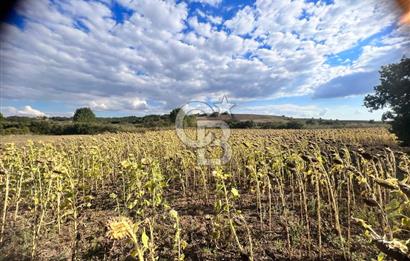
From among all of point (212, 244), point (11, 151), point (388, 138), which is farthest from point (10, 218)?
point (388, 138)

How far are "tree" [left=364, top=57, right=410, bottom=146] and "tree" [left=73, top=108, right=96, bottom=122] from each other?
170ft

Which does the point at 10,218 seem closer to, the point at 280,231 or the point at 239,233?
the point at 239,233

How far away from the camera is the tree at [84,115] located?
188 feet

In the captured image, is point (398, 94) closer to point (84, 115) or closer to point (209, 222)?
point (209, 222)

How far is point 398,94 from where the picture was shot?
12672 millimetres

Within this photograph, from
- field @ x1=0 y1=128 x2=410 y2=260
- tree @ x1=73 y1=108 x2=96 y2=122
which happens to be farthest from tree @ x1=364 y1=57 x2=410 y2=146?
tree @ x1=73 y1=108 x2=96 y2=122

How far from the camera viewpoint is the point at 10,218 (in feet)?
17.7

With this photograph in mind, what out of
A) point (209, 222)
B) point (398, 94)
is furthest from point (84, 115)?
point (209, 222)

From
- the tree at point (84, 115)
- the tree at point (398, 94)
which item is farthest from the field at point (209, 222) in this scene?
the tree at point (84, 115)

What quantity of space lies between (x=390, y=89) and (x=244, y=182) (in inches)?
372

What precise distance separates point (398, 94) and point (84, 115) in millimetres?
54688

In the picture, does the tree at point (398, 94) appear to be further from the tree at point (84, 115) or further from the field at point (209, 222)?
the tree at point (84, 115)

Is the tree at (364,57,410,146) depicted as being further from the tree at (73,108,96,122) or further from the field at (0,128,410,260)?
the tree at (73,108,96,122)

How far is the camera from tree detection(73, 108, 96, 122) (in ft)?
188
